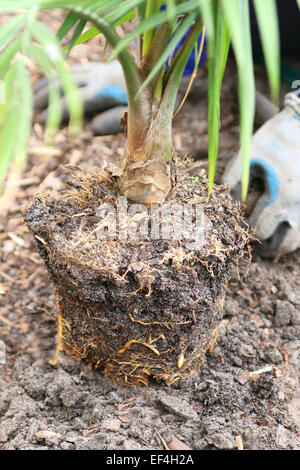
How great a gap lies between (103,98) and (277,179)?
2.70 feet

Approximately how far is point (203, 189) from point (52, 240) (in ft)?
1.20

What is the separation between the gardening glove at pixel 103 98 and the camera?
6.09ft

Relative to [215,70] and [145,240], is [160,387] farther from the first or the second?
[215,70]

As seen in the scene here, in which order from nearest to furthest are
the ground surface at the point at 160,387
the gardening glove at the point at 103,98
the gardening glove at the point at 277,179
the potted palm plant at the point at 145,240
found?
the potted palm plant at the point at 145,240 → the ground surface at the point at 160,387 → the gardening glove at the point at 277,179 → the gardening glove at the point at 103,98

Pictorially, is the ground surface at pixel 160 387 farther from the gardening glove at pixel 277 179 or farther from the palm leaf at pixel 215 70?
the palm leaf at pixel 215 70

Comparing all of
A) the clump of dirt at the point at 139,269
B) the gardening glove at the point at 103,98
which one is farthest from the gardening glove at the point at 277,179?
the gardening glove at the point at 103,98

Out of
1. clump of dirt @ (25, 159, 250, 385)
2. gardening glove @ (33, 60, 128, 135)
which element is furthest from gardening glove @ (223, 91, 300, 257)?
gardening glove @ (33, 60, 128, 135)

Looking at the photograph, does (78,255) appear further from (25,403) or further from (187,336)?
(25,403)

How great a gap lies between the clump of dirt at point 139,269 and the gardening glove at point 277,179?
0.38 m

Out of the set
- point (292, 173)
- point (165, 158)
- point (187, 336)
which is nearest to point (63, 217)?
point (165, 158)

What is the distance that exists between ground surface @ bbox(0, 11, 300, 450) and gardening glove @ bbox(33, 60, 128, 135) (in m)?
0.56

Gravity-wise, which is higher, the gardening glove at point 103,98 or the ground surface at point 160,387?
the gardening glove at point 103,98

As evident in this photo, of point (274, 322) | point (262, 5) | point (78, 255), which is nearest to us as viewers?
point (262, 5)

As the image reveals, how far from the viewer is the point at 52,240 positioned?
0.99 m
